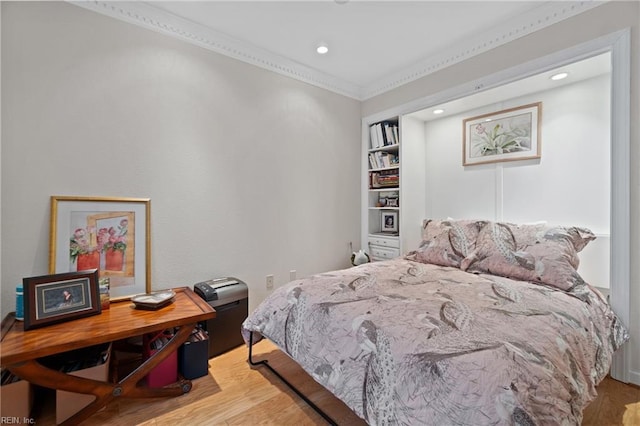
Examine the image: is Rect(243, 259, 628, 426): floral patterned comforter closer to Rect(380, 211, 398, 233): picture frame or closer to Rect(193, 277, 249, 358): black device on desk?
Rect(193, 277, 249, 358): black device on desk

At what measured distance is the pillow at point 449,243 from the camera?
8.11 ft

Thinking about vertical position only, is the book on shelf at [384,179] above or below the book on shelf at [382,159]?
below

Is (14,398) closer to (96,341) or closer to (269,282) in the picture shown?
(96,341)

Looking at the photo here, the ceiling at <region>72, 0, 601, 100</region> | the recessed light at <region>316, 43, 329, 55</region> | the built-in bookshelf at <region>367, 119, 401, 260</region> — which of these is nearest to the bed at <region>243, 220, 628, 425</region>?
the built-in bookshelf at <region>367, 119, 401, 260</region>

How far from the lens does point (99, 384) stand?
1.56 m

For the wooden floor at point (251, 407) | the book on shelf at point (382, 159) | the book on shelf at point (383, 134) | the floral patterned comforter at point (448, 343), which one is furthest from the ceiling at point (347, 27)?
the wooden floor at point (251, 407)

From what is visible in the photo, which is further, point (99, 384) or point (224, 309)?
point (224, 309)

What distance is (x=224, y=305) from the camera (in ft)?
7.72

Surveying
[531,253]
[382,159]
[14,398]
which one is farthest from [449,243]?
[14,398]

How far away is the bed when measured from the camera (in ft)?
3.33

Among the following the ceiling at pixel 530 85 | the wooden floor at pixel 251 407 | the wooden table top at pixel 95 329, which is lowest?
the wooden floor at pixel 251 407

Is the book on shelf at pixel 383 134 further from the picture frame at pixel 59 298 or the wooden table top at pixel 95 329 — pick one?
the picture frame at pixel 59 298

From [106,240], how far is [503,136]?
3.39 meters

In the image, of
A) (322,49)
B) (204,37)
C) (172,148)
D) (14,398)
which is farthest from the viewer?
(322,49)
